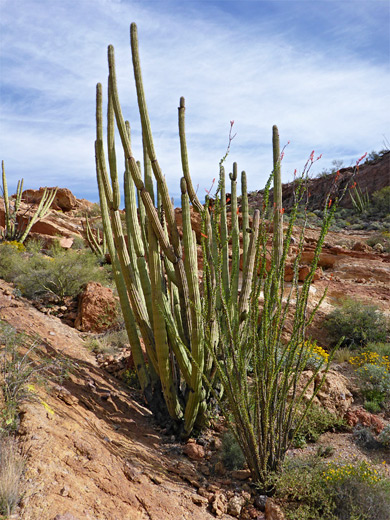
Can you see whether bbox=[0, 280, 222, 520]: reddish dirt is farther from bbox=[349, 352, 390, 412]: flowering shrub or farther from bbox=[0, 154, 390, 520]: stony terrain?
bbox=[349, 352, 390, 412]: flowering shrub

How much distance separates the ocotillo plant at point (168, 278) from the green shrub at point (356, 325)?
3.70 m

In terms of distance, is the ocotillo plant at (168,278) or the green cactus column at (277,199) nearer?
the ocotillo plant at (168,278)

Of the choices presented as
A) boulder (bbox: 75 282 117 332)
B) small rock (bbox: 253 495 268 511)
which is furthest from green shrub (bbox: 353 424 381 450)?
boulder (bbox: 75 282 117 332)

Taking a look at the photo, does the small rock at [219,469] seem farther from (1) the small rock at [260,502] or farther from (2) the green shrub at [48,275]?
(2) the green shrub at [48,275]

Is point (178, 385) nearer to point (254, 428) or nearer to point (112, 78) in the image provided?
point (254, 428)

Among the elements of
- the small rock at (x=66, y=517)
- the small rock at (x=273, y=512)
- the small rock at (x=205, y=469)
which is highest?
the small rock at (x=66, y=517)

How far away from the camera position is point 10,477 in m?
2.48

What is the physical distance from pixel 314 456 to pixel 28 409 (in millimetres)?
2804

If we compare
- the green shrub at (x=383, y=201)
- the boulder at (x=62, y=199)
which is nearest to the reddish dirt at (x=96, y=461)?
the boulder at (x=62, y=199)

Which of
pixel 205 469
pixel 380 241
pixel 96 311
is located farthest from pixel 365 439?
pixel 380 241

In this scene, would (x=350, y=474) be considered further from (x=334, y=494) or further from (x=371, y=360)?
(x=371, y=360)

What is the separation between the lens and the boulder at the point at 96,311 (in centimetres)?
734

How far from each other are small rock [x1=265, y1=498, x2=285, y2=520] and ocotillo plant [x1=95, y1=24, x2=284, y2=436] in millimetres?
1167

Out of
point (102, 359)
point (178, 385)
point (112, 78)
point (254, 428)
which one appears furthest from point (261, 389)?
point (112, 78)
